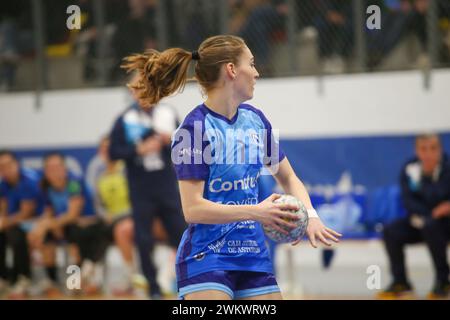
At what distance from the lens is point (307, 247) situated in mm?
10242

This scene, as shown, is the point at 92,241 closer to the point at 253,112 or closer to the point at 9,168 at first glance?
the point at 9,168

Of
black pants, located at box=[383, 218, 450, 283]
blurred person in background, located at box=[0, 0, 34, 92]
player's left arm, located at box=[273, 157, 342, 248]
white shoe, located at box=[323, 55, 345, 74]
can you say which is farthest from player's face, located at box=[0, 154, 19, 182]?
player's left arm, located at box=[273, 157, 342, 248]

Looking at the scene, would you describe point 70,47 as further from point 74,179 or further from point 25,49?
point 74,179

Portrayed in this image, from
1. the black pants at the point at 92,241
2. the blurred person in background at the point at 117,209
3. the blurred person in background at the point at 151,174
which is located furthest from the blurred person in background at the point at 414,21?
the black pants at the point at 92,241

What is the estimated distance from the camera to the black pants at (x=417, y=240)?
8.50m

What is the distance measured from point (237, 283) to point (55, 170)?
5.93 metres

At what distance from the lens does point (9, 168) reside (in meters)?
10.2

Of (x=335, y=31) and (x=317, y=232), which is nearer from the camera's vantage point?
(x=317, y=232)

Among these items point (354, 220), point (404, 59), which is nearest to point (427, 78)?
point (404, 59)

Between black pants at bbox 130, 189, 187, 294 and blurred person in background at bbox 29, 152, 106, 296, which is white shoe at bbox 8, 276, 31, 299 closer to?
blurred person in background at bbox 29, 152, 106, 296

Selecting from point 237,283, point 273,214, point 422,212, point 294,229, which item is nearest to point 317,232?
point 294,229

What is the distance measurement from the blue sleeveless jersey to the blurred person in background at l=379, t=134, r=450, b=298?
14.2 feet

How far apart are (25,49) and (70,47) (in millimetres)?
602

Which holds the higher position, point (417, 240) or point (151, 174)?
point (151, 174)
